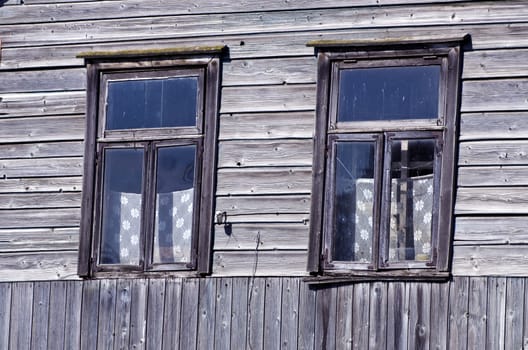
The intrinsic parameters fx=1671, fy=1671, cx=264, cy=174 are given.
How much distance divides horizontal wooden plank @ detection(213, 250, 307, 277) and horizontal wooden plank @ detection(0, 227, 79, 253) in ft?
4.37

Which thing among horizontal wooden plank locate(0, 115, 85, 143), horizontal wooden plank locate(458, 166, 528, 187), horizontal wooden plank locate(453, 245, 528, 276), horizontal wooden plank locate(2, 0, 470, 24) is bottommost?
horizontal wooden plank locate(453, 245, 528, 276)

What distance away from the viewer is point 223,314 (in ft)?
43.8

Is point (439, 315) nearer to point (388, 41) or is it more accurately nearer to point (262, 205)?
point (262, 205)

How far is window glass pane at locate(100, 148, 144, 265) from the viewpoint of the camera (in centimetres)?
1377

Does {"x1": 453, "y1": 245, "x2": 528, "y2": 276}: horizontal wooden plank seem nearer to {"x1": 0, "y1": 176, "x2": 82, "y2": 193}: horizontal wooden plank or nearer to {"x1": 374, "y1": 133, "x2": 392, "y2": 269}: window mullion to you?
{"x1": 374, "y1": 133, "x2": 392, "y2": 269}: window mullion

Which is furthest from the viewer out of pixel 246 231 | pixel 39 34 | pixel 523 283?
pixel 39 34

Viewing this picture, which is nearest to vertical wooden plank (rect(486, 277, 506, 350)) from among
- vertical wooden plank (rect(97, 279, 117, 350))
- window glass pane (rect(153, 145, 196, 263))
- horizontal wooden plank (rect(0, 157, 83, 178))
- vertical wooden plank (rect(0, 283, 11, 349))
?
window glass pane (rect(153, 145, 196, 263))

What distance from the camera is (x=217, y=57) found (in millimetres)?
13680

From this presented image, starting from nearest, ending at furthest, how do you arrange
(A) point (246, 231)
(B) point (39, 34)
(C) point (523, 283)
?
(C) point (523, 283), (A) point (246, 231), (B) point (39, 34)

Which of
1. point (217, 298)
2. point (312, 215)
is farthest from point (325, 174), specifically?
point (217, 298)

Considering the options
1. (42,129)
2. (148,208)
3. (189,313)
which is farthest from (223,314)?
(42,129)

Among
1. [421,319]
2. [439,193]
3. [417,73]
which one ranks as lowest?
[421,319]

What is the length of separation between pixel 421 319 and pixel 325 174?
1.40 meters

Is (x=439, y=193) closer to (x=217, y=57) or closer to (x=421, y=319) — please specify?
(x=421, y=319)
